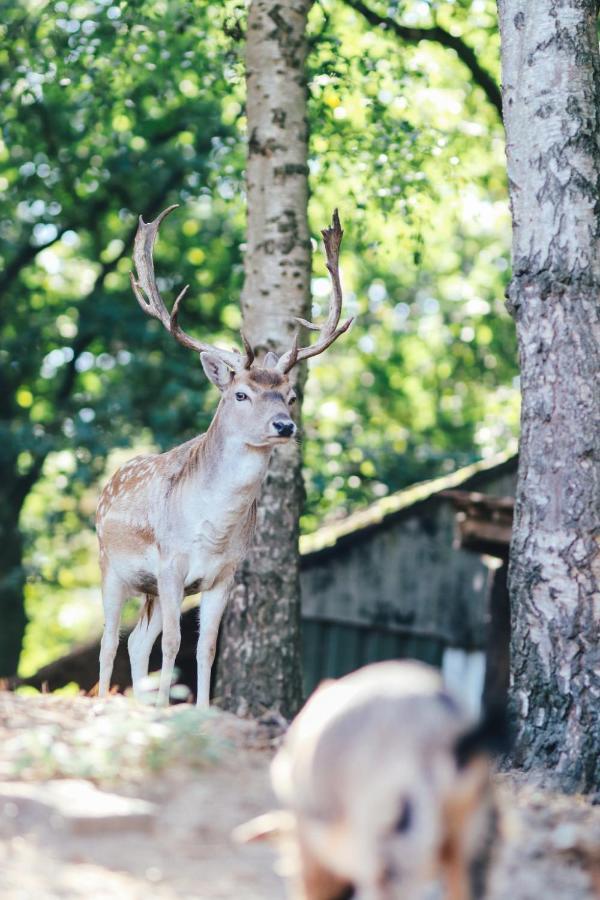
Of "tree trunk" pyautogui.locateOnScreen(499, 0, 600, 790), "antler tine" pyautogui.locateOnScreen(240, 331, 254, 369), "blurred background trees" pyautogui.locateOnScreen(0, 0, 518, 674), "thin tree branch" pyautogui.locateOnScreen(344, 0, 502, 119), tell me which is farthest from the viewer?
"thin tree branch" pyautogui.locateOnScreen(344, 0, 502, 119)

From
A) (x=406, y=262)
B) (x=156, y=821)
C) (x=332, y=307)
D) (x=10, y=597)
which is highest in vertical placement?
(x=406, y=262)

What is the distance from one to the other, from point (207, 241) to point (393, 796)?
14.8 metres

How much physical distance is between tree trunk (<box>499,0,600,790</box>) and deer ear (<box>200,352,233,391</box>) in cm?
198

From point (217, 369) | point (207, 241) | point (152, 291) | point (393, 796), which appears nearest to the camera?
point (393, 796)

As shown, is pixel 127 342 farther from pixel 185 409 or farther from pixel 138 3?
pixel 138 3

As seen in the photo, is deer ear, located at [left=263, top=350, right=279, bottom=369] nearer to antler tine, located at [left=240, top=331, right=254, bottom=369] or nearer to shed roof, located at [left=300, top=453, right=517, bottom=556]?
antler tine, located at [left=240, top=331, right=254, bottom=369]

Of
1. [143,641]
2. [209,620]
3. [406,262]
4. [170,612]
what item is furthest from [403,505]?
[170,612]

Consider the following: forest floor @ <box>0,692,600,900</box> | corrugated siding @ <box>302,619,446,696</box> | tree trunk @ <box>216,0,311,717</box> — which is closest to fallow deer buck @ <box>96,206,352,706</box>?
tree trunk @ <box>216,0,311,717</box>

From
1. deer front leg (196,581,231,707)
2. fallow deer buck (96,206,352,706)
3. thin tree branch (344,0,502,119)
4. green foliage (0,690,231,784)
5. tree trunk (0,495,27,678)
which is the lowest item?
tree trunk (0,495,27,678)

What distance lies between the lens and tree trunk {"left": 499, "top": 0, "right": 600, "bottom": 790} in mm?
6289

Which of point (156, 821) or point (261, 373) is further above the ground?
point (261, 373)

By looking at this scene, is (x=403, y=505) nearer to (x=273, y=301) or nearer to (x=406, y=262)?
(x=406, y=262)

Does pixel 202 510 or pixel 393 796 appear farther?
pixel 202 510

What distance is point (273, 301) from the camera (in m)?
8.77
